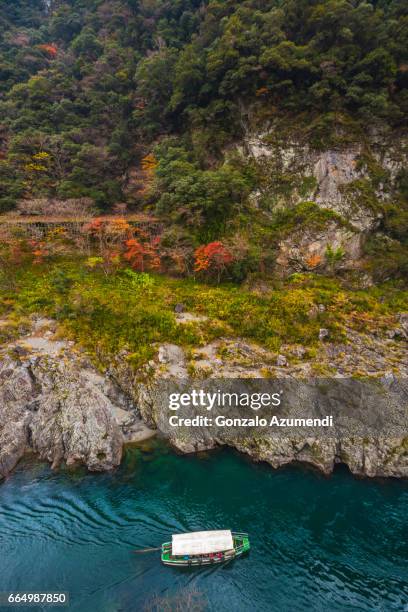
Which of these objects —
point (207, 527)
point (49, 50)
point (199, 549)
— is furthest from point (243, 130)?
point (49, 50)

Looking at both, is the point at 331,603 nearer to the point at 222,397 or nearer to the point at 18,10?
the point at 222,397

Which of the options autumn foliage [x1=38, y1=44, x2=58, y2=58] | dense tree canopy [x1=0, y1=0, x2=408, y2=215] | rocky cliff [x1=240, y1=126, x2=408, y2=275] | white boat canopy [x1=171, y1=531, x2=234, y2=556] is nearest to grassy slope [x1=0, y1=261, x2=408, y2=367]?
rocky cliff [x1=240, y1=126, x2=408, y2=275]

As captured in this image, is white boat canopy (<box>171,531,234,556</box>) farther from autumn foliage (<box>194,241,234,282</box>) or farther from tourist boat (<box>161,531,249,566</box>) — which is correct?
autumn foliage (<box>194,241,234,282</box>)

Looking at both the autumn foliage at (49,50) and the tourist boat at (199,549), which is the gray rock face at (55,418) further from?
the autumn foliage at (49,50)

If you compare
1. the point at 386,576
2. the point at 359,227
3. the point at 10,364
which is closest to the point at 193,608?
the point at 386,576

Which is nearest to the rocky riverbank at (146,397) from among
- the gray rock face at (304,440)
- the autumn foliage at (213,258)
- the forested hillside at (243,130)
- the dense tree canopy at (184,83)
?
the gray rock face at (304,440)

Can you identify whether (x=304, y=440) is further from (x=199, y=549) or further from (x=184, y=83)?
(x=184, y=83)
